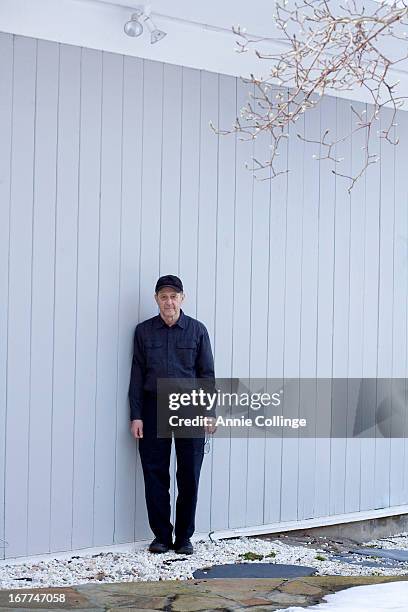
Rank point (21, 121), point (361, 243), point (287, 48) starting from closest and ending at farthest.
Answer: point (21, 121) → point (287, 48) → point (361, 243)

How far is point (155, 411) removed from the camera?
6.29m

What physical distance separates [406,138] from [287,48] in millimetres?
1303

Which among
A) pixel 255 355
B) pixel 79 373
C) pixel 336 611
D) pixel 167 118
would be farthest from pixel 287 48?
pixel 336 611

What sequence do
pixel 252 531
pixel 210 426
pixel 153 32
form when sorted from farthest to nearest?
pixel 252 531, pixel 210 426, pixel 153 32

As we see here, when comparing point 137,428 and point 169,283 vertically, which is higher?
point 169,283

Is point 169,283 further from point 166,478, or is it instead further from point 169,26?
point 169,26

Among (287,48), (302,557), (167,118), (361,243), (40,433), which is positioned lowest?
(302,557)

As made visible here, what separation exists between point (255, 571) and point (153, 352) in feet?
4.39

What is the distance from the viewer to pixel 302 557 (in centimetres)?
631

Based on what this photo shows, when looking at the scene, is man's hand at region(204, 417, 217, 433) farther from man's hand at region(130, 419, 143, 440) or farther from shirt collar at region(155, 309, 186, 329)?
shirt collar at region(155, 309, 186, 329)

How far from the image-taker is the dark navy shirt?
6.25 meters

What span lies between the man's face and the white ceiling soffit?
135 cm

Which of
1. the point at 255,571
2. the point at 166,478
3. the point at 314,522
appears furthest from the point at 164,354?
the point at 314,522

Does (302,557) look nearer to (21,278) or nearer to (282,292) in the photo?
(282,292)
